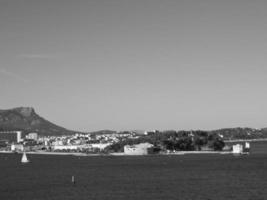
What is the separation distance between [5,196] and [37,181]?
62.4ft

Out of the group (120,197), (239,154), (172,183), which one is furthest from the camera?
(239,154)

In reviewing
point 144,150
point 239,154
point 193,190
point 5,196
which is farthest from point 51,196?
point 144,150

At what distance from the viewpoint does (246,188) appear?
62.9m

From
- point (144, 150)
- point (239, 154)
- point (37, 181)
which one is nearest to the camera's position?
point (37, 181)

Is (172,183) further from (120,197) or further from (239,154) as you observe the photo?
(239,154)

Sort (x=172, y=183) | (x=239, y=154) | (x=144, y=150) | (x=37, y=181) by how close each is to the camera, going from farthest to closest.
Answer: (x=144, y=150) → (x=239, y=154) → (x=37, y=181) → (x=172, y=183)

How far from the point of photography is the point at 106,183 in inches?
2852

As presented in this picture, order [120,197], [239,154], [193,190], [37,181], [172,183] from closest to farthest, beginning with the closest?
1. [120,197]
2. [193,190]
3. [172,183]
4. [37,181]
5. [239,154]

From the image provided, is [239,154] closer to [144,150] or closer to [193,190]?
[144,150]

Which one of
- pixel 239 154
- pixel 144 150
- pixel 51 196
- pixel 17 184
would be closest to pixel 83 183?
pixel 17 184

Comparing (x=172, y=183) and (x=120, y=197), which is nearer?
(x=120, y=197)

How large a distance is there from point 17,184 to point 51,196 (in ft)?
52.5

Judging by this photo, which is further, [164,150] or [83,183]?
[164,150]

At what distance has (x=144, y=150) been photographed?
623 feet
